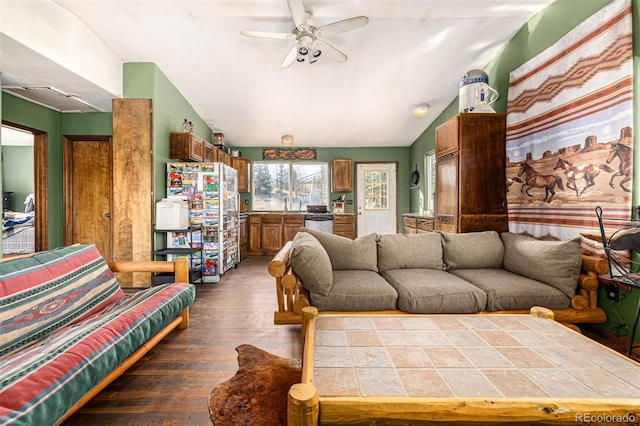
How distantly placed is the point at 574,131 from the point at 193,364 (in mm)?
3330

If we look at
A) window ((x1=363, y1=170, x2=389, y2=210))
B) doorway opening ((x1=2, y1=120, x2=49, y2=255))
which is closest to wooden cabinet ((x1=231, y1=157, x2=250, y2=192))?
window ((x1=363, y1=170, x2=389, y2=210))

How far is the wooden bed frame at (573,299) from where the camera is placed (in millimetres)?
2029

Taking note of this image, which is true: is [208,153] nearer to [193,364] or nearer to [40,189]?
[40,189]

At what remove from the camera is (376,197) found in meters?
6.98

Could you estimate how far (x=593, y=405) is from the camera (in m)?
0.93

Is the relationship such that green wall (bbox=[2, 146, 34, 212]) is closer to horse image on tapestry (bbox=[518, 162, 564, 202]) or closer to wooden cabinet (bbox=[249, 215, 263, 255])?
wooden cabinet (bbox=[249, 215, 263, 255])

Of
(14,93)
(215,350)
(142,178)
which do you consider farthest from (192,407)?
(14,93)

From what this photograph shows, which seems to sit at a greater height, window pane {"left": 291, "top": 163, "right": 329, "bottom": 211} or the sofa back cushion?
window pane {"left": 291, "top": 163, "right": 329, "bottom": 211}

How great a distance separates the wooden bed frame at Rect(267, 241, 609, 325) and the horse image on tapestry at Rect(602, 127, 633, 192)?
58cm

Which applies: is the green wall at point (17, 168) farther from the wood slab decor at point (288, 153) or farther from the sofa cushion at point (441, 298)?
the sofa cushion at point (441, 298)

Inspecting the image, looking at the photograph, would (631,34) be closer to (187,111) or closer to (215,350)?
(215,350)

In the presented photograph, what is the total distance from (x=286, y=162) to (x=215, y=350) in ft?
17.5

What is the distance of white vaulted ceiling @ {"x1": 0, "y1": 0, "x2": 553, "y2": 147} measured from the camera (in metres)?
2.72

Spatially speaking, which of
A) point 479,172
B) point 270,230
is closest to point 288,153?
point 270,230
